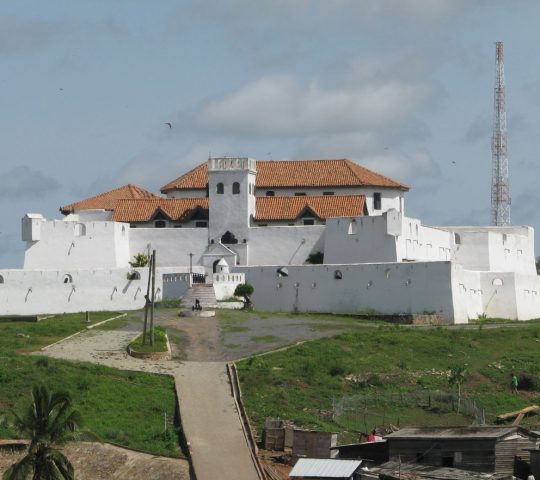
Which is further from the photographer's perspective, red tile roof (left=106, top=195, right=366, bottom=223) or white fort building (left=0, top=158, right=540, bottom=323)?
red tile roof (left=106, top=195, right=366, bottom=223)

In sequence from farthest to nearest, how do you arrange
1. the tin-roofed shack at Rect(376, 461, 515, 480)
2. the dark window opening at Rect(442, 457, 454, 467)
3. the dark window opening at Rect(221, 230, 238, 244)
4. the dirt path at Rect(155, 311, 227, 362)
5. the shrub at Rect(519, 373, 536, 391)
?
the dark window opening at Rect(221, 230, 238, 244), the dirt path at Rect(155, 311, 227, 362), the shrub at Rect(519, 373, 536, 391), the dark window opening at Rect(442, 457, 454, 467), the tin-roofed shack at Rect(376, 461, 515, 480)

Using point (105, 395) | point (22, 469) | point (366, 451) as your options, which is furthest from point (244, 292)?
point (22, 469)

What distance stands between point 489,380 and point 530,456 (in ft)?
55.3

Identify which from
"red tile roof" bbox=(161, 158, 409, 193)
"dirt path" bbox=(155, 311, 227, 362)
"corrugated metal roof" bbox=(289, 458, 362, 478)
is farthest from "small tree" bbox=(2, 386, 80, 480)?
"red tile roof" bbox=(161, 158, 409, 193)

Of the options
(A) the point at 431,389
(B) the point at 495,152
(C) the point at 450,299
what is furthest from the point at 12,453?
(B) the point at 495,152

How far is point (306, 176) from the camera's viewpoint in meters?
88.6

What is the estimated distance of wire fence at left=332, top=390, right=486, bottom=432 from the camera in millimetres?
56844

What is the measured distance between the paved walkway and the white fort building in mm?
10936

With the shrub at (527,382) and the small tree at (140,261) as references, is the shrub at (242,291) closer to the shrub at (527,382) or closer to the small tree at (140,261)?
the small tree at (140,261)

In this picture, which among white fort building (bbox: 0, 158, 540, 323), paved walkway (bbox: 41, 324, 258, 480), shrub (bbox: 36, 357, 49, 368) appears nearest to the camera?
paved walkway (bbox: 41, 324, 258, 480)

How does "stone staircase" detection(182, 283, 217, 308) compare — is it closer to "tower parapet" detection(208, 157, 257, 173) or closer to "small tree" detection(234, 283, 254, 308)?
"small tree" detection(234, 283, 254, 308)

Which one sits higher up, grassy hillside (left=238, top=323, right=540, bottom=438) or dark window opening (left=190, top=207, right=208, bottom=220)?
dark window opening (left=190, top=207, right=208, bottom=220)

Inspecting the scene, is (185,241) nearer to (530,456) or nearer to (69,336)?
(69,336)

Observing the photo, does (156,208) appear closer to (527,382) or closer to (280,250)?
(280,250)
